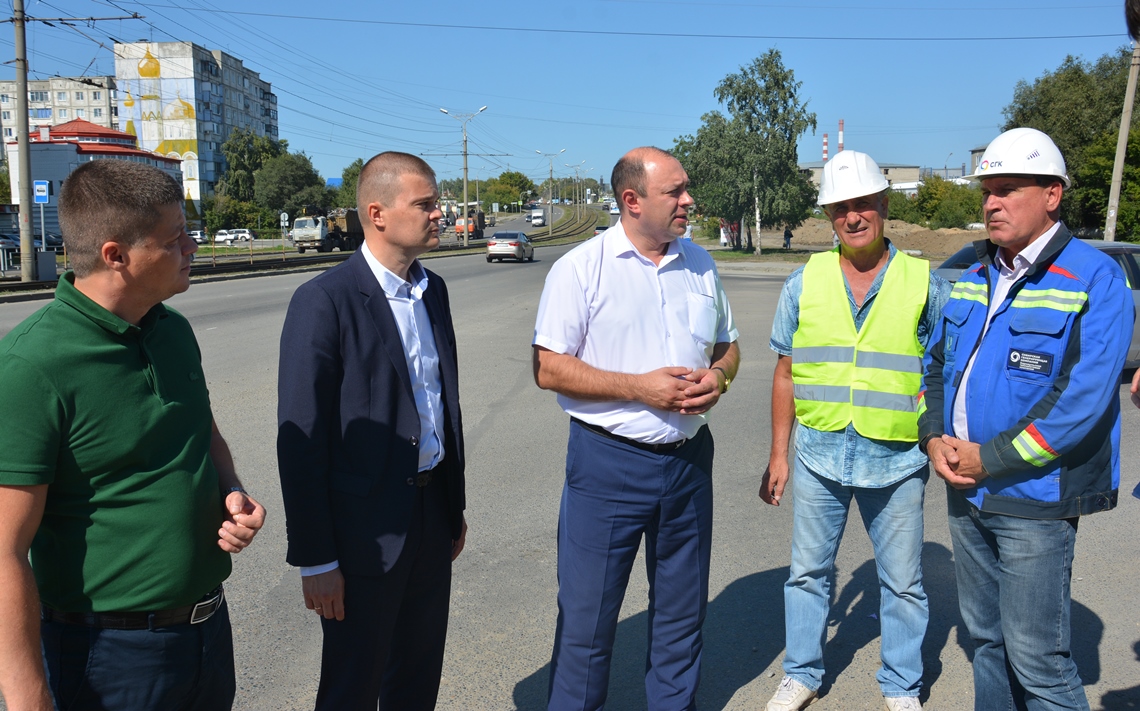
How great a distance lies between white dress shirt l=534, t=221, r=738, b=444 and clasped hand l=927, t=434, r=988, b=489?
2.73 ft

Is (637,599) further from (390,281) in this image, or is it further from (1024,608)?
(390,281)

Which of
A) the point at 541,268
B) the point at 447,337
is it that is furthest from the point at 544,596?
the point at 541,268

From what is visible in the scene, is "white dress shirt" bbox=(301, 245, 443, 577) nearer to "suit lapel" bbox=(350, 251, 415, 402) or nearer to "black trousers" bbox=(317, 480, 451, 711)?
"suit lapel" bbox=(350, 251, 415, 402)

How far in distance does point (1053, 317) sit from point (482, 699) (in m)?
2.61

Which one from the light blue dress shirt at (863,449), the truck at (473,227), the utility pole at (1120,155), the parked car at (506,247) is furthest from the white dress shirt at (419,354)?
the truck at (473,227)

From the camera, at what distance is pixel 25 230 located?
74.0 ft

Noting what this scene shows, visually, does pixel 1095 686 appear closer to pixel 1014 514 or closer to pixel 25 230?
pixel 1014 514

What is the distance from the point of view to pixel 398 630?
284cm

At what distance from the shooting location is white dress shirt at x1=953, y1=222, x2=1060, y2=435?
9.04 feet

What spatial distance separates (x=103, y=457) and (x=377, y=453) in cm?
81

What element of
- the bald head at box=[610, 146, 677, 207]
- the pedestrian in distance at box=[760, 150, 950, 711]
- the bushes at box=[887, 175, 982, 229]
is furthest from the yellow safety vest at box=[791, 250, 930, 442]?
the bushes at box=[887, 175, 982, 229]

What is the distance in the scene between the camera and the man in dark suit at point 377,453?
98.1 inches

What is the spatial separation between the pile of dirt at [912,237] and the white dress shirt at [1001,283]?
117 ft

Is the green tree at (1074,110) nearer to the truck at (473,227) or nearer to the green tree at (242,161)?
the truck at (473,227)
